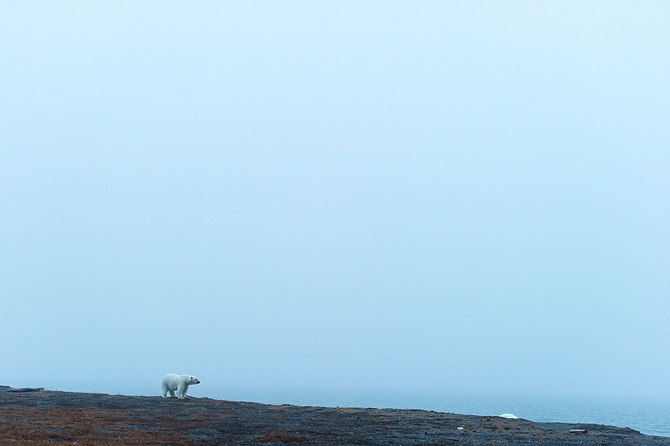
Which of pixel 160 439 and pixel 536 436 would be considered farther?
pixel 536 436

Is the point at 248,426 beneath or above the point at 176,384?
beneath

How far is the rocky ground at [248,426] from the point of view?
23703mm

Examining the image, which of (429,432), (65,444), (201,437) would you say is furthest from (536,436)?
(65,444)

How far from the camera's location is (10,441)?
20.3 meters

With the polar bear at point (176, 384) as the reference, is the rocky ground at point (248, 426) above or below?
below

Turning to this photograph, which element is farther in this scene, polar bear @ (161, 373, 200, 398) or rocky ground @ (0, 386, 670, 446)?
polar bear @ (161, 373, 200, 398)

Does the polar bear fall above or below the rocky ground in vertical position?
above

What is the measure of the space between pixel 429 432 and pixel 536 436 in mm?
4104

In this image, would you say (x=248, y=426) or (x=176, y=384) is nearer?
(x=248, y=426)

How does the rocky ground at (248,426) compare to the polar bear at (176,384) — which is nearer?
the rocky ground at (248,426)

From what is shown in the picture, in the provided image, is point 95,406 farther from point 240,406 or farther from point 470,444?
point 470,444

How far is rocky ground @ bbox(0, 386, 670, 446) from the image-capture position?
2370 centimetres

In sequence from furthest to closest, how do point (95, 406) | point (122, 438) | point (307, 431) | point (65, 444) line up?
point (95, 406) < point (307, 431) < point (122, 438) < point (65, 444)

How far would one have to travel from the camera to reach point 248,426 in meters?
28.8
